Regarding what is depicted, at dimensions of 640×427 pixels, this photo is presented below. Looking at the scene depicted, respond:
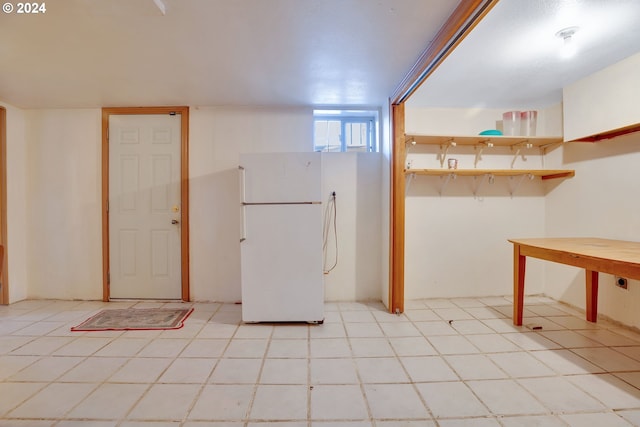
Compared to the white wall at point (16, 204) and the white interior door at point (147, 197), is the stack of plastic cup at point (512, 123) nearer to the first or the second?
the white interior door at point (147, 197)

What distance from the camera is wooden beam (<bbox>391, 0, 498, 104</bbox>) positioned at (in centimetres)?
143

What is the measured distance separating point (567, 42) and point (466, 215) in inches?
69.9

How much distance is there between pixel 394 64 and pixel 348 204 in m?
1.49

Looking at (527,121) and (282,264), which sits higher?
(527,121)

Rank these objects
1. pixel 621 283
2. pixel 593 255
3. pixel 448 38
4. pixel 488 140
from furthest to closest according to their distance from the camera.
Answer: pixel 488 140, pixel 621 283, pixel 593 255, pixel 448 38

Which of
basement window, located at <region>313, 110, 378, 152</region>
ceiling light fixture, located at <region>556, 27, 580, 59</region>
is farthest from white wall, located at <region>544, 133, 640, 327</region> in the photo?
basement window, located at <region>313, 110, 378, 152</region>

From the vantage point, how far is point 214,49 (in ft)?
6.53

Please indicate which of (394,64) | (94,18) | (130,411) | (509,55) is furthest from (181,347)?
(509,55)

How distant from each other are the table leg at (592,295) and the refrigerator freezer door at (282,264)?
2.47 meters

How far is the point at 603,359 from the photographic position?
1939 millimetres

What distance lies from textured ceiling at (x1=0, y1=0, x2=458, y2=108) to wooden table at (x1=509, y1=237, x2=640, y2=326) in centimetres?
180

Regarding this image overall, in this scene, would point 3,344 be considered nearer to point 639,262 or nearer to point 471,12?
point 471,12

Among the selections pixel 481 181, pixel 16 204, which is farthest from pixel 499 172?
pixel 16 204

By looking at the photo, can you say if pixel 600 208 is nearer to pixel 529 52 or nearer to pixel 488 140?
pixel 488 140
